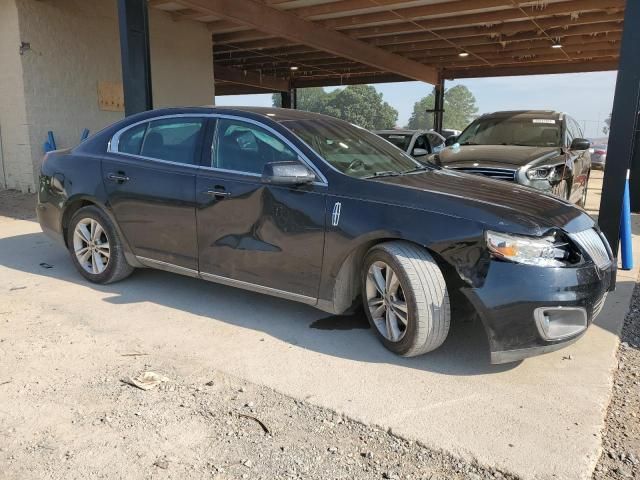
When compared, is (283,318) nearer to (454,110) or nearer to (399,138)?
(399,138)

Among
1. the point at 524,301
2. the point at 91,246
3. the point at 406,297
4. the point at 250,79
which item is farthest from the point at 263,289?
the point at 250,79

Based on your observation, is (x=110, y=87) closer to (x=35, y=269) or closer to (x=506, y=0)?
(x=35, y=269)

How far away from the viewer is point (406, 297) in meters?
3.27

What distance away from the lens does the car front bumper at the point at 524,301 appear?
297 centimetres

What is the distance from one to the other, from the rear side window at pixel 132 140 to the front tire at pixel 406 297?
2.40 metres

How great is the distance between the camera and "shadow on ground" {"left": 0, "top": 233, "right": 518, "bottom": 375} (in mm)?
3486

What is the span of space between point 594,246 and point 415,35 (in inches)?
444

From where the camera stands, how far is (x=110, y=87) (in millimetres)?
10820

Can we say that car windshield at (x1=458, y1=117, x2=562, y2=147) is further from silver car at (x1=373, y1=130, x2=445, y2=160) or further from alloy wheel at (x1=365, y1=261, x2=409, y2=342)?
alloy wheel at (x1=365, y1=261, x2=409, y2=342)

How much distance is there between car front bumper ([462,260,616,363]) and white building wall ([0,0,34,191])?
9387 mm

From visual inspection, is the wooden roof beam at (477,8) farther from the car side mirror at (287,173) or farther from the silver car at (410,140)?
the car side mirror at (287,173)

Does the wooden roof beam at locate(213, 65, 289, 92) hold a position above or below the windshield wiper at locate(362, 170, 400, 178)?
above

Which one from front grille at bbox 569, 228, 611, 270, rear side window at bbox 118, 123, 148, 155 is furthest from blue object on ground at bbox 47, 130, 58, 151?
front grille at bbox 569, 228, 611, 270

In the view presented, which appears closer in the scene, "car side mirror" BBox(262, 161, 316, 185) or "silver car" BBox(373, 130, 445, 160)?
"car side mirror" BBox(262, 161, 316, 185)
